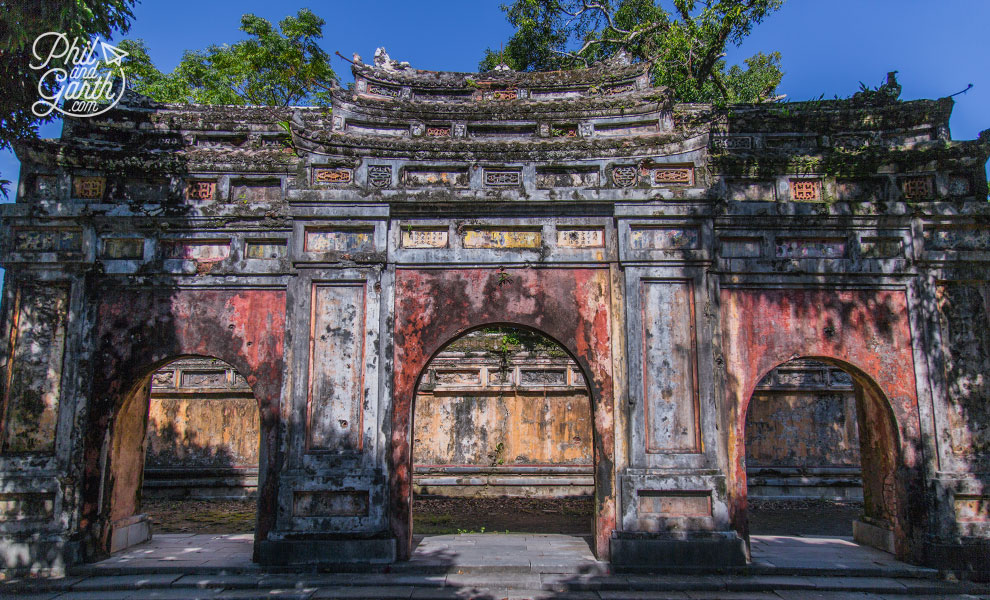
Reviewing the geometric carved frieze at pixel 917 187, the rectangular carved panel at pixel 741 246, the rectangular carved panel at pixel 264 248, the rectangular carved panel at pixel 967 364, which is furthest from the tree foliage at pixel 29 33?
the rectangular carved panel at pixel 967 364

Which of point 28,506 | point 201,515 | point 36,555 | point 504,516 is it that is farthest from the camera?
point 201,515

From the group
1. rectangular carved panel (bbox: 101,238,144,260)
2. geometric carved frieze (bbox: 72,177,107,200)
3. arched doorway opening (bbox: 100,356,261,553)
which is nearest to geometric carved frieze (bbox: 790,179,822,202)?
rectangular carved panel (bbox: 101,238,144,260)

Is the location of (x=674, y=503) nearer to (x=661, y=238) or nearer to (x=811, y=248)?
(x=661, y=238)

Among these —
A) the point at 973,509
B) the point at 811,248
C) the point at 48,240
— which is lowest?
the point at 973,509

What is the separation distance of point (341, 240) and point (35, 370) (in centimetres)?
395

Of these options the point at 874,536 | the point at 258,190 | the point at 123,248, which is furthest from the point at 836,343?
the point at 123,248

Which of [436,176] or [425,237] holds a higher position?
[436,176]

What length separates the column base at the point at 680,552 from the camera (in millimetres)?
6840

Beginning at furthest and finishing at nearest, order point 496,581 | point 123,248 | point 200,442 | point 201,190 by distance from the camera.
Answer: point 200,442 → point 201,190 → point 123,248 → point 496,581

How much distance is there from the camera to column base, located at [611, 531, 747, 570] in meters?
6.84

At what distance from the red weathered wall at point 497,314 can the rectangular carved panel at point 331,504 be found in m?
0.65

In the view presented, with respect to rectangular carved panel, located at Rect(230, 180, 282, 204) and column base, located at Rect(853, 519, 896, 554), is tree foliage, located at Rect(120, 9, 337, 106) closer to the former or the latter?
rectangular carved panel, located at Rect(230, 180, 282, 204)

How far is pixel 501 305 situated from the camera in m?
7.70

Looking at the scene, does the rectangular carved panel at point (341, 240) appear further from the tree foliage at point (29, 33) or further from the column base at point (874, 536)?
the column base at point (874, 536)
